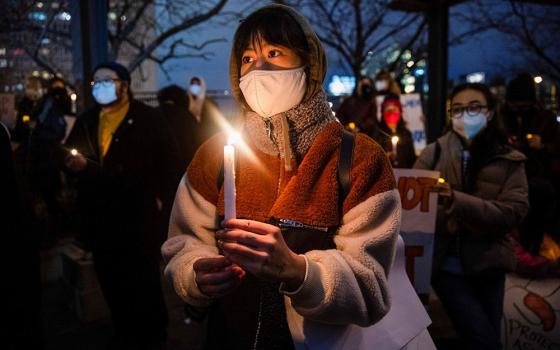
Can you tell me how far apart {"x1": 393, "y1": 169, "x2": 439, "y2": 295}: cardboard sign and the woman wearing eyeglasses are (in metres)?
0.10

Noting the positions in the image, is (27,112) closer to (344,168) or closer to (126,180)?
(126,180)

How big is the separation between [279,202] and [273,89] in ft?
1.35

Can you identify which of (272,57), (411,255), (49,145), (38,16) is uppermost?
(38,16)

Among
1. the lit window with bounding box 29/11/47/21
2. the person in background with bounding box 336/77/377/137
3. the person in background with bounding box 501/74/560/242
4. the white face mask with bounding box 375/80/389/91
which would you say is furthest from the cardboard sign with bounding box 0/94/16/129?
the white face mask with bounding box 375/80/389/91

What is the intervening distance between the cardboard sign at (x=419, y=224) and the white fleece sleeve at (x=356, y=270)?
164cm

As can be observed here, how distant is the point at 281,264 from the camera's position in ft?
4.56

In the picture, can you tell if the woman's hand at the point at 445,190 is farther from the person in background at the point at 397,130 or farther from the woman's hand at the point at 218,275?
the person in background at the point at 397,130

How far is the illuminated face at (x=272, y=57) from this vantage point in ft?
5.88

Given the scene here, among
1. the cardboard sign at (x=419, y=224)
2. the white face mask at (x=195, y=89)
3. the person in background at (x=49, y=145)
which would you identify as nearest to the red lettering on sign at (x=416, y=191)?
the cardboard sign at (x=419, y=224)

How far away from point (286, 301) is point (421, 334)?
1.80ft

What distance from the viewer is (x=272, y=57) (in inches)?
71.1

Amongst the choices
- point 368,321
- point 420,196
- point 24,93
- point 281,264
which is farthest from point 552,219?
point 24,93

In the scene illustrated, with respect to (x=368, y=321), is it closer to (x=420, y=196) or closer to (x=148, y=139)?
(x=420, y=196)

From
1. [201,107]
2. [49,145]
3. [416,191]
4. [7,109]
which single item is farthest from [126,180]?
[201,107]
